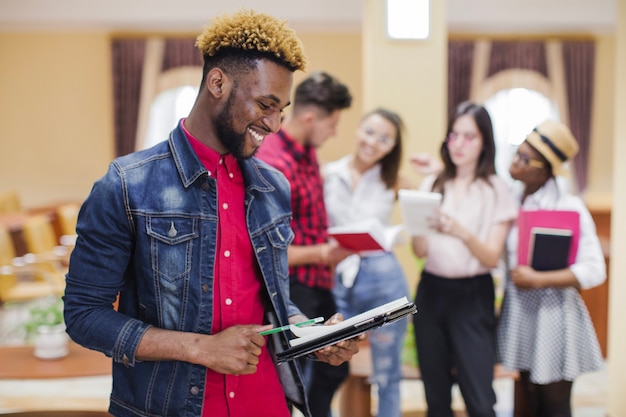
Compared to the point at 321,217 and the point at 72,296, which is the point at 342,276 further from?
the point at 72,296

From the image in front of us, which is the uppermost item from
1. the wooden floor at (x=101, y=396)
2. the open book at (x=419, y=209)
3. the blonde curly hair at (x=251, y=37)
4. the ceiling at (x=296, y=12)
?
A: the ceiling at (x=296, y=12)

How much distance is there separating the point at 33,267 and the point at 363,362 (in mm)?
3241

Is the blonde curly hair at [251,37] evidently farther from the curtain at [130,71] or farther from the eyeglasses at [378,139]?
the curtain at [130,71]

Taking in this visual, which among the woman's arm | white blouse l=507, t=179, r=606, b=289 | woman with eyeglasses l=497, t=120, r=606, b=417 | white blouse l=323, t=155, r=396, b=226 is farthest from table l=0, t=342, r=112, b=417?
white blouse l=507, t=179, r=606, b=289

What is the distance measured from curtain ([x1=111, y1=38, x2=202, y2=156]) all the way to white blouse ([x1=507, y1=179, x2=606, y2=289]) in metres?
6.75

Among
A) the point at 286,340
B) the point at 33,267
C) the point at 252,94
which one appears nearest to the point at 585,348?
the point at 286,340

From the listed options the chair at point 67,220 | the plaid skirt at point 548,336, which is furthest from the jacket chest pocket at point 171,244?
the chair at point 67,220

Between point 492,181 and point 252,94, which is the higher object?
point 252,94

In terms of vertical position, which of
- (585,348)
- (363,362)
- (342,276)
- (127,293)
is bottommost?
(363,362)

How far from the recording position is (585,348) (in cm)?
287

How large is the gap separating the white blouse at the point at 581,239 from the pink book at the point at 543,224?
0.13 feet

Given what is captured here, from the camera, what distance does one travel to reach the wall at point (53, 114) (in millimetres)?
9117

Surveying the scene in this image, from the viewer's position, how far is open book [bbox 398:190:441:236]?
2736 millimetres

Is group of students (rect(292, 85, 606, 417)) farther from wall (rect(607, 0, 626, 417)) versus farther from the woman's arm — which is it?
wall (rect(607, 0, 626, 417))
